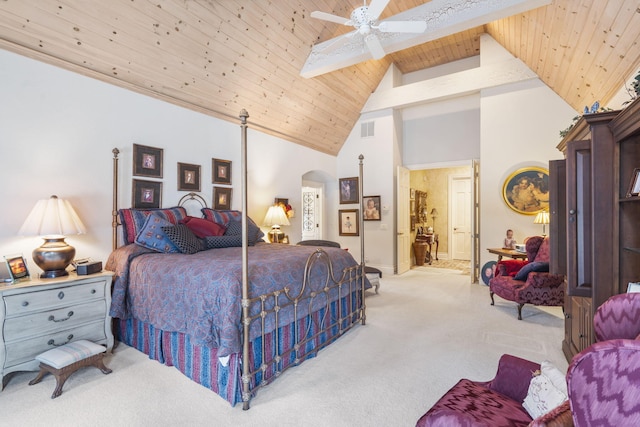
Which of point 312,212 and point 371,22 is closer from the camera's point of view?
point 371,22

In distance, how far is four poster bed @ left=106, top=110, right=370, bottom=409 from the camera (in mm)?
2148

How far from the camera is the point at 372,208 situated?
6.93 meters

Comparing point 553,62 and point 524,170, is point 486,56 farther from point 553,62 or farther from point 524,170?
point 524,170

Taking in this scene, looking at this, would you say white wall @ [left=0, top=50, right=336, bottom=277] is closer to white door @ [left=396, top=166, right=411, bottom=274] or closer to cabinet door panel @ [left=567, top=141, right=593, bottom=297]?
white door @ [left=396, top=166, right=411, bottom=274]

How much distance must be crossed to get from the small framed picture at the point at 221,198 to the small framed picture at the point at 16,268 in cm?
236

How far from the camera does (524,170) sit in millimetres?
5355

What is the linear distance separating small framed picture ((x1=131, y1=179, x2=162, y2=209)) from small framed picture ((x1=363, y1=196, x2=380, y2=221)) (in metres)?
4.33

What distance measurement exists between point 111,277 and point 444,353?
10.4 feet

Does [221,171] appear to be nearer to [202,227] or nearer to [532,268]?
[202,227]

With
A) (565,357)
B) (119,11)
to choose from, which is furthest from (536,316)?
(119,11)

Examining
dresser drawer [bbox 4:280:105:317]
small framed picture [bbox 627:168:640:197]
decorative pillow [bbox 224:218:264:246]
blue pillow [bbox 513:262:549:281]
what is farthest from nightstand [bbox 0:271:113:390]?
blue pillow [bbox 513:262:549:281]

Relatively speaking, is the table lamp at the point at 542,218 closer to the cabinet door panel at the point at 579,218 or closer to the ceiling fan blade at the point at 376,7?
the cabinet door panel at the point at 579,218

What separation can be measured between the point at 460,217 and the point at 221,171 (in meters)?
6.75

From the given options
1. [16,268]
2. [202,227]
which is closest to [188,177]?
[202,227]
